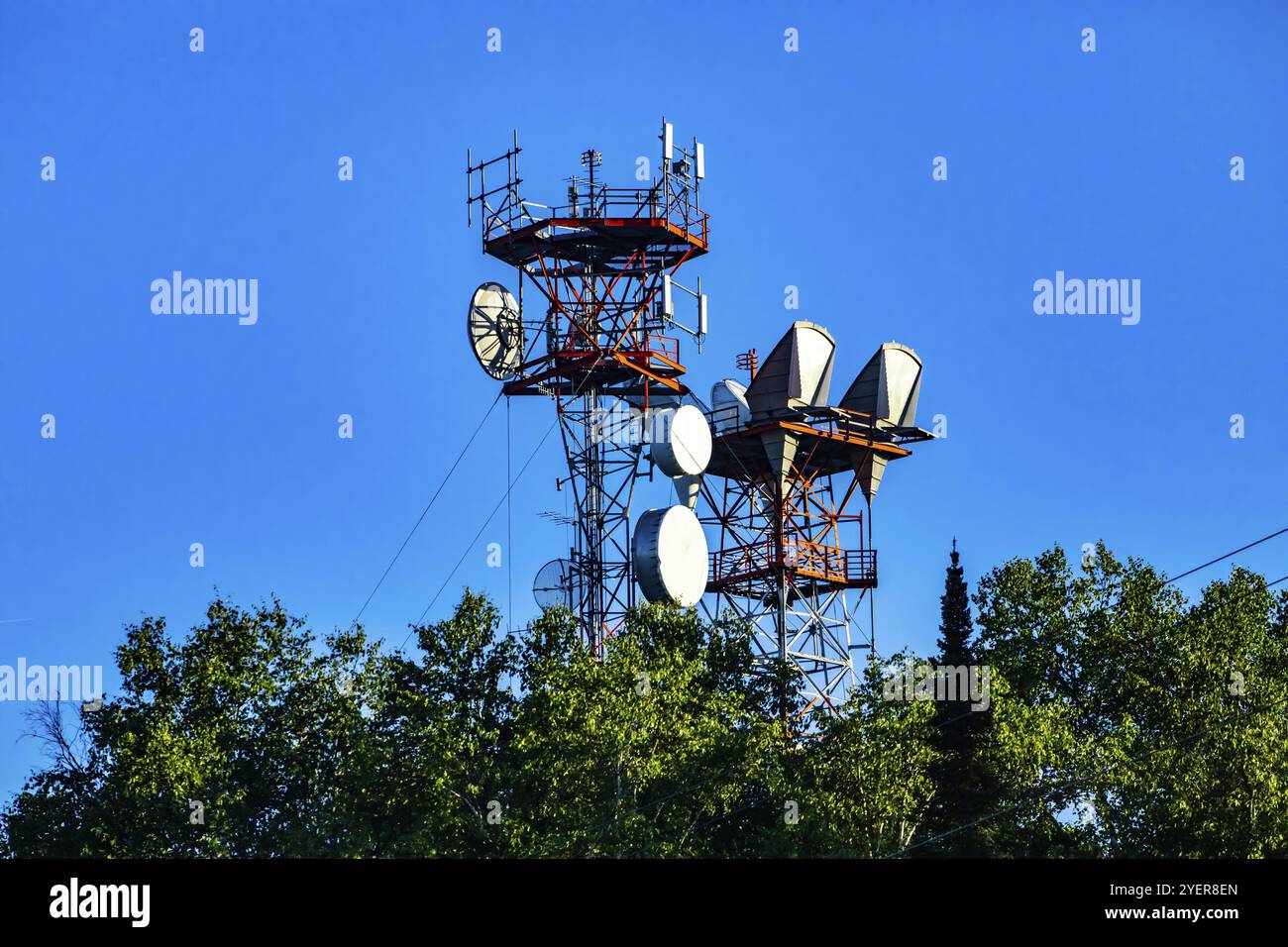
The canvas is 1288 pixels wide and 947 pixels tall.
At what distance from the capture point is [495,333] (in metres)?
71.1

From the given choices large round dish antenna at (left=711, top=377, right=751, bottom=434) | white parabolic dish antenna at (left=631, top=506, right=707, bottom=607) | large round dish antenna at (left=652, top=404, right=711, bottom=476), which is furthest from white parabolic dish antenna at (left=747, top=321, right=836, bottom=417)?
white parabolic dish antenna at (left=631, top=506, right=707, bottom=607)

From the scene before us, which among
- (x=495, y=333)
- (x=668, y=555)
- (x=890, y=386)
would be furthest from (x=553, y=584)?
(x=890, y=386)

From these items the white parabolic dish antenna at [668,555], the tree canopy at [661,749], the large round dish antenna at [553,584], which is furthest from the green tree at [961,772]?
the large round dish antenna at [553,584]

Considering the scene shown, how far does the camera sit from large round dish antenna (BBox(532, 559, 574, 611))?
229 ft

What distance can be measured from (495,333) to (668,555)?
34.6 ft

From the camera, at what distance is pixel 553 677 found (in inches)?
2365

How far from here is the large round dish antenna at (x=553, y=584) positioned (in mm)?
69812

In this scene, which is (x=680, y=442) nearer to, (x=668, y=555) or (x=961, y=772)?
(x=668, y=555)

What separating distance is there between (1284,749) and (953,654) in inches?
1098

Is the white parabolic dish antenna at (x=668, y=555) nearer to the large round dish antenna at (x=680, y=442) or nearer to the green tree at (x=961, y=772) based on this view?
the large round dish antenna at (x=680, y=442)

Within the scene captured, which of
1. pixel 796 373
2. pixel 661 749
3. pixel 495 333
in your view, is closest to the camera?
pixel 661 749

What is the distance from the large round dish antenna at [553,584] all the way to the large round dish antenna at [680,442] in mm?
5147
